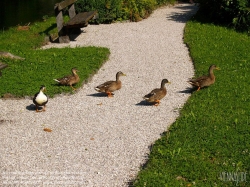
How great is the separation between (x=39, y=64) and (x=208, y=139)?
6388 millimetres

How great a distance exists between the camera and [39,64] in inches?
522

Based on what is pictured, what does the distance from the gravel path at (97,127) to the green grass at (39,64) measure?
0.29 meters

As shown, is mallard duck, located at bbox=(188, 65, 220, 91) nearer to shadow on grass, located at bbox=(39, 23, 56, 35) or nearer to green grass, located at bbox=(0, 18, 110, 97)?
green grass, located at bbox=(0, 18, 110, 97)

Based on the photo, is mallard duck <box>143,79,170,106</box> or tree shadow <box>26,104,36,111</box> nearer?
mallard duck <box>143,79,170,106</box>

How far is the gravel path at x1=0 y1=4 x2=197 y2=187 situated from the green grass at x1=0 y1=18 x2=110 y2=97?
0.29m

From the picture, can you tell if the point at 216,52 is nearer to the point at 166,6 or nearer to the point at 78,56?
the point at 78,56

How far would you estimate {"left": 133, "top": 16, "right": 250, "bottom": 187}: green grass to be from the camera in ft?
23.7

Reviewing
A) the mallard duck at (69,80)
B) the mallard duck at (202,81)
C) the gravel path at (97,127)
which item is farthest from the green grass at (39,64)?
the mallard duck at (202,81)

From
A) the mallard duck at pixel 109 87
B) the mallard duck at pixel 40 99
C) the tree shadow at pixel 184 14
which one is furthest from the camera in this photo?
the tree shadow at pixel 184 14

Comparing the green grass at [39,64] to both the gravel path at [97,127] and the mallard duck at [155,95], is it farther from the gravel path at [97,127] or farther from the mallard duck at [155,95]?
the mallard duck at [155,95]

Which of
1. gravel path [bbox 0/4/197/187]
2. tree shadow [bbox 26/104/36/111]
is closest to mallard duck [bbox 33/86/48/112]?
gravel path [bbox 0/4/197/187]

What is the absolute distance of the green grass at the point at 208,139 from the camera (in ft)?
23.7

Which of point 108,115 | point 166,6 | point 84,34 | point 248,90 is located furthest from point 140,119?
point 166,6

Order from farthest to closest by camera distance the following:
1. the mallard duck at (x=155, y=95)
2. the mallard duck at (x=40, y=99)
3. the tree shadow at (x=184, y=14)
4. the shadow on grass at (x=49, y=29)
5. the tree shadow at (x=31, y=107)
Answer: the tree shadow at (x=184, y=14) → the shadow on grass at (x=49, y=29) → the tree shadow at (x=31, y=107) → the mallard duck at (x=155, y=95) → the mallard duck at (x=40, y=99)
